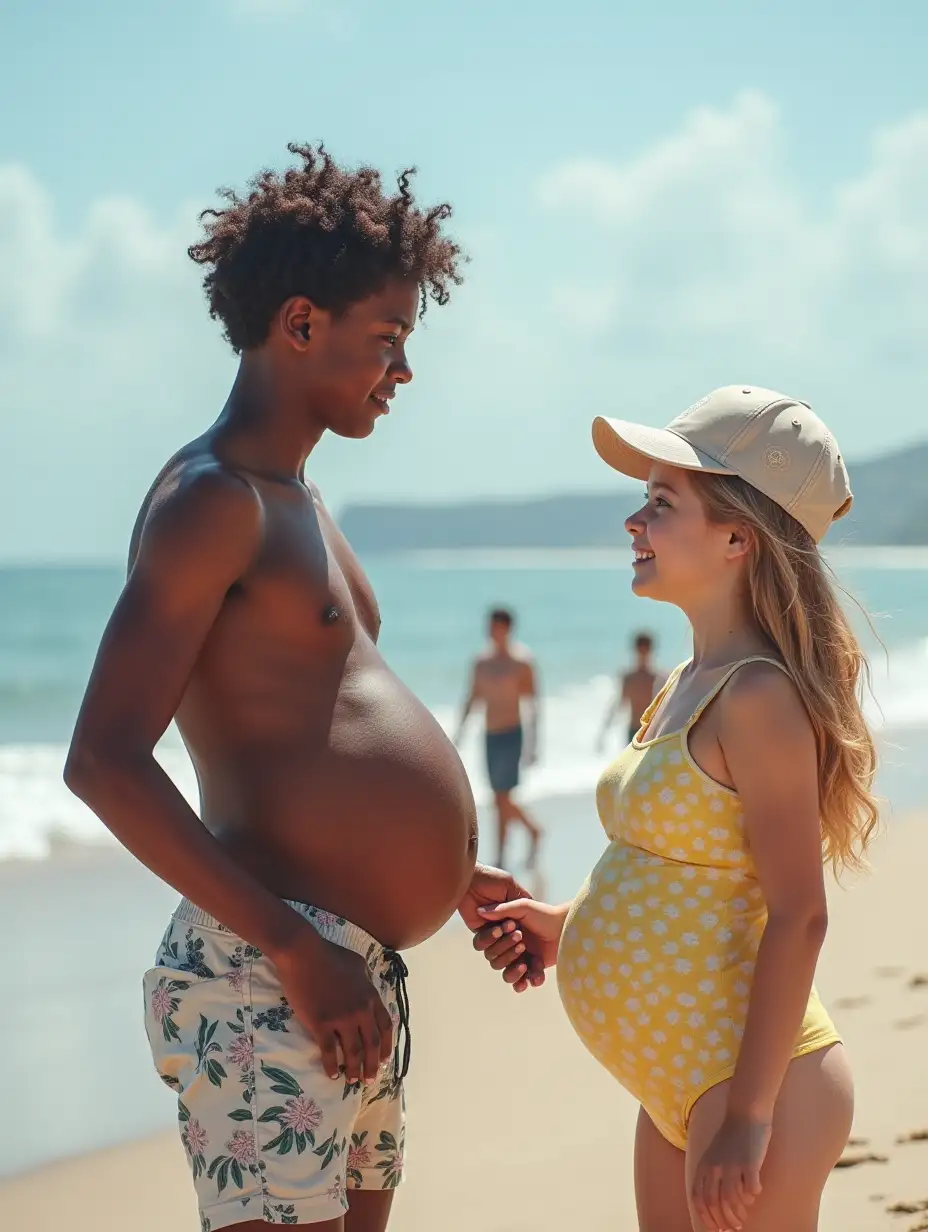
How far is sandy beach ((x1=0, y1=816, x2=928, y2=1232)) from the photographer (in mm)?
4367

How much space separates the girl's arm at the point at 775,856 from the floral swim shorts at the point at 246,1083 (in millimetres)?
643

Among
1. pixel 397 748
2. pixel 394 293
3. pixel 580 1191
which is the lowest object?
pixel 580 1191

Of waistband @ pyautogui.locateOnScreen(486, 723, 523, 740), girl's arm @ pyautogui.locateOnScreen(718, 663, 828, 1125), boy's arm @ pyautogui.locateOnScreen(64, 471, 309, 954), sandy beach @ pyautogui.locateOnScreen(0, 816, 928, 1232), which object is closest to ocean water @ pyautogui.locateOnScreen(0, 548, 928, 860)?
girl's arm @ pyautogui.locateOnScreen(718, 663, 828, 1125)

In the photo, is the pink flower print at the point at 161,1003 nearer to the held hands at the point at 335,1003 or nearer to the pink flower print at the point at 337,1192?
the held hands at the point at 335,1003

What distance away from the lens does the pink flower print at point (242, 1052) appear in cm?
230

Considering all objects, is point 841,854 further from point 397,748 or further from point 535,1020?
point 535,1020

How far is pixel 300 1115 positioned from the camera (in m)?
2.29

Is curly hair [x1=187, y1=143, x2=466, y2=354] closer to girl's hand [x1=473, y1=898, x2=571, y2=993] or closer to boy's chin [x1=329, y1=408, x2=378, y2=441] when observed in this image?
boy's chin [x1=329, y1=408, x2=378, y2=441]

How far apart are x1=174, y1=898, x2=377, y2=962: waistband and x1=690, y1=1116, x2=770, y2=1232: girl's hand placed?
2.09ft

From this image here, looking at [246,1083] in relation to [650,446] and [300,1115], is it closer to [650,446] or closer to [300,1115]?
[300,1115]

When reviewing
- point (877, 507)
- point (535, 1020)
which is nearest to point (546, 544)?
point (877, 507)

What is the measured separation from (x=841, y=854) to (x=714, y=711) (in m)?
0.39

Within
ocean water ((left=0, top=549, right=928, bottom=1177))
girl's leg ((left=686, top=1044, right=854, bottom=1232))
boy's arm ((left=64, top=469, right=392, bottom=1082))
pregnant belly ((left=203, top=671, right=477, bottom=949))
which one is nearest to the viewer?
boy's arm ((left=64, top=469, right=392, bottom=1082))

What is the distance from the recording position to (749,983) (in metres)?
2.42
